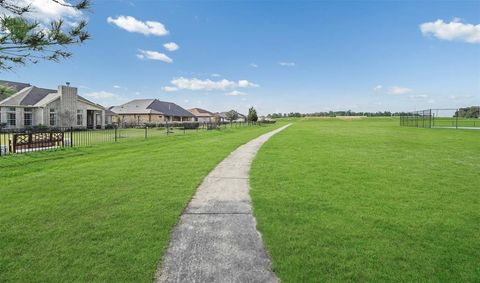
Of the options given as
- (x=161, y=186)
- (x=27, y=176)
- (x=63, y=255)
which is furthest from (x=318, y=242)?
(x=27, y=176)

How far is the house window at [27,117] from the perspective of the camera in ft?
107

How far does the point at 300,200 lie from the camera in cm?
569

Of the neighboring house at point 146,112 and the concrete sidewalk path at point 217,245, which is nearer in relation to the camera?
the concrete sidewalk path at point 217,245

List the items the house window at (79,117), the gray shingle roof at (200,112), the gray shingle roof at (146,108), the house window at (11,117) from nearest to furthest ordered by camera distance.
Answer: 1. the house window at (11,117)
2. the house window at (79,117)
3. the gray shingle roof at (146,108)
4. the gray shingle roof at (200,112)

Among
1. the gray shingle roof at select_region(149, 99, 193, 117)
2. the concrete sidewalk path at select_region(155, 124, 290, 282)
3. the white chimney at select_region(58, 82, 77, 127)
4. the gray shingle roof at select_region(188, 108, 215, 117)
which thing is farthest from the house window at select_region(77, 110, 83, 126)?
the gray shingle roof at select_region(188, 108, 215, 117)

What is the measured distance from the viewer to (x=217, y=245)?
3836 millimetres

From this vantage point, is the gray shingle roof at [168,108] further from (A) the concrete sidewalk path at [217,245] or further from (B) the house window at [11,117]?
(A) the concrete sidewalk path at [217,245]

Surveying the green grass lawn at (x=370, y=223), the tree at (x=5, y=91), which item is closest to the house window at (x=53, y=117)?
the green grass lawn at (x=370, y=223)

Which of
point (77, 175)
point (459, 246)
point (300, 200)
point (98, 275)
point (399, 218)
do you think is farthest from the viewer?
point (77, 175)

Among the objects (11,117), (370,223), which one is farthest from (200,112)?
(370,223)

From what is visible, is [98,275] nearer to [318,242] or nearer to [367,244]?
[318,242]

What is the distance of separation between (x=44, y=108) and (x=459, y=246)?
1585 inches

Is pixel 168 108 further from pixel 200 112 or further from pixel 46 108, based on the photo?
pixel 200 112

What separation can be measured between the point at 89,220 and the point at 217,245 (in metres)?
2.34
